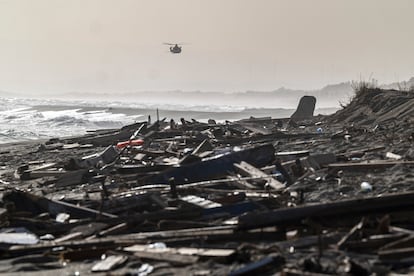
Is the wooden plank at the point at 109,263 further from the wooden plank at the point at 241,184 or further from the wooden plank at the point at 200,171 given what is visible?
the wooden plank at the point at 200,171

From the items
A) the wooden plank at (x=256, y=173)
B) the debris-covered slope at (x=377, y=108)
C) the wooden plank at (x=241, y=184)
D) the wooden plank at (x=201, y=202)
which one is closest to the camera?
the wooden plank at (x=201, y=202)

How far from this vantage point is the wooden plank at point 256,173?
347 inches

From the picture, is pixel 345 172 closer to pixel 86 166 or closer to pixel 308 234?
pixel 308 234

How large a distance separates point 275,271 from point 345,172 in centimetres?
477

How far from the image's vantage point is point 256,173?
956 centimetres

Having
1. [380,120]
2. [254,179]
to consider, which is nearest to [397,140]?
[254,179]

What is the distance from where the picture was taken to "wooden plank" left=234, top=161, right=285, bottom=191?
882 cm

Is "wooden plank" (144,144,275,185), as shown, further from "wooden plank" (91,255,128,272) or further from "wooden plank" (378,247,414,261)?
"wooden plank" (378,247,414,261)

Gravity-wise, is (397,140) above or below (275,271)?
above

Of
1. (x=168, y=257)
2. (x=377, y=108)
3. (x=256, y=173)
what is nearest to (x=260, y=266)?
(x=168, y=257)

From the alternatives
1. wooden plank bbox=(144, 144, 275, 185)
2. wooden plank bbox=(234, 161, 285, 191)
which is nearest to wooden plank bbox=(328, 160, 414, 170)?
wooden plank bbox=(234, 161, 285, 191)

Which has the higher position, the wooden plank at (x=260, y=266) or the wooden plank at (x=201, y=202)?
the wooden plank at (x=201, y=202)

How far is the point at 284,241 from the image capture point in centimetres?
600

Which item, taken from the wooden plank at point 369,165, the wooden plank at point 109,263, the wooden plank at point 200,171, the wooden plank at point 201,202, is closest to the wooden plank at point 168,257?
the wooden plank at point 109,263
